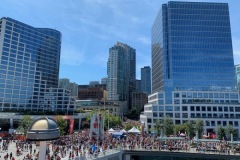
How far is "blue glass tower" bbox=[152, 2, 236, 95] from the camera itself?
107250mm

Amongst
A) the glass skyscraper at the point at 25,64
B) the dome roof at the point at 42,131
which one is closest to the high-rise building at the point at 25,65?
the glass skyscraper at the point at 25,64

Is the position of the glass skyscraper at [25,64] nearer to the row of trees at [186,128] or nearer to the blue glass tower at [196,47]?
the blue glass tower at [196,47]

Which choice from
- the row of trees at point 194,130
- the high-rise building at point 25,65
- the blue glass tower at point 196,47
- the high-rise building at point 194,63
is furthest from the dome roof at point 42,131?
the high-rise building at point 25,65

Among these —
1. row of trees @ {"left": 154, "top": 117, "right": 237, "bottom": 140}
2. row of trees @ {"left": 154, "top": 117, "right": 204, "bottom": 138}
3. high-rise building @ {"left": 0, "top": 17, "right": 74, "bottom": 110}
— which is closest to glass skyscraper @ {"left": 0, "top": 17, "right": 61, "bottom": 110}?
high-rise building @ {"left": 0, "top": 17, "right": 74, "bottom": 110}

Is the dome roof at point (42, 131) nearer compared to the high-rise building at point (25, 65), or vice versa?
the dome roof at point (42, 131)

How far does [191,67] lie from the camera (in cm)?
10794

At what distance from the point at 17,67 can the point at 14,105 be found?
2145cm

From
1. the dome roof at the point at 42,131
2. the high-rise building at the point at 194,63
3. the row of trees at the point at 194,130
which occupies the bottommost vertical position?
the row of trees at the point at 194,130

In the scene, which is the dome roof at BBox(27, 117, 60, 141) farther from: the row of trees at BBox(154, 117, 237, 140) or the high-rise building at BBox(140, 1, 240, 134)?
the high-rise building at BBox(140, 1, 240, 134)

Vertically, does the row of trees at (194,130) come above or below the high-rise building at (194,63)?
below

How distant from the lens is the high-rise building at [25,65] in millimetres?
126500

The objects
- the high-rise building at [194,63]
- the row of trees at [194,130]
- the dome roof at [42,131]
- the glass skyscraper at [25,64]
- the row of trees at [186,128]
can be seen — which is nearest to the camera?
the dome roof at [42,131]

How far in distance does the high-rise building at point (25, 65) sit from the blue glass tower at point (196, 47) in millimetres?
79769

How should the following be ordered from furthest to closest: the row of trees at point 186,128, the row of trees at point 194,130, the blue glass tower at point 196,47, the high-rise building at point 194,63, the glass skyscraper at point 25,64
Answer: the glass skyscraper at point 25,64 < the blue glass tower at point 196,47 < the high-rise building at point 194,63 < the row of trees at point 194,130 < the row of trees at point 186,128
